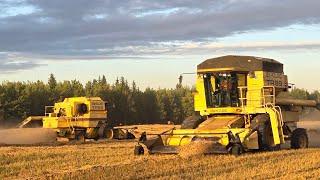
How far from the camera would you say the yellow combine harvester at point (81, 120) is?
31.5 m

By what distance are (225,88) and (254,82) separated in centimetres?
111

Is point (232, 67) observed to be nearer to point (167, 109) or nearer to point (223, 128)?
point (223, 128)

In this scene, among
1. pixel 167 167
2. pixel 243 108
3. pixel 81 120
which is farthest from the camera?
pixel 81 120

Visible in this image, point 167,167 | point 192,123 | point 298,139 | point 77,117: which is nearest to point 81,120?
point 77,117

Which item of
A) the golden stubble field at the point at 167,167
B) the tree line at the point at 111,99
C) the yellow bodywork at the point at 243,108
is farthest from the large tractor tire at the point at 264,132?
the tree line at the point at 111,99

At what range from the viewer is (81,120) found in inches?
1244

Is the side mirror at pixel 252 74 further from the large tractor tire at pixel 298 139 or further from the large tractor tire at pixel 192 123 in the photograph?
the large tractor tire at pixel 298 139

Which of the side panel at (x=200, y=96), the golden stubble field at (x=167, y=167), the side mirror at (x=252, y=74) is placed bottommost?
the golden stubble field at (x=167, y=167)

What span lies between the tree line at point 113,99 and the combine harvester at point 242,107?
2817cm

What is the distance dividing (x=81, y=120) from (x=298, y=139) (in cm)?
1405

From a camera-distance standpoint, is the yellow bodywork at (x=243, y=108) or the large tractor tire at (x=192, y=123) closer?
the yellow bodywork at (x=243, y=108)

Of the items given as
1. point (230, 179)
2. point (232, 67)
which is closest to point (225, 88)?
point (232, 67)

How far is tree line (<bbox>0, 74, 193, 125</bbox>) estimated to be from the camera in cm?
5509

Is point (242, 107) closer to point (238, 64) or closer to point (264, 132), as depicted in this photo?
point (238, 64)
